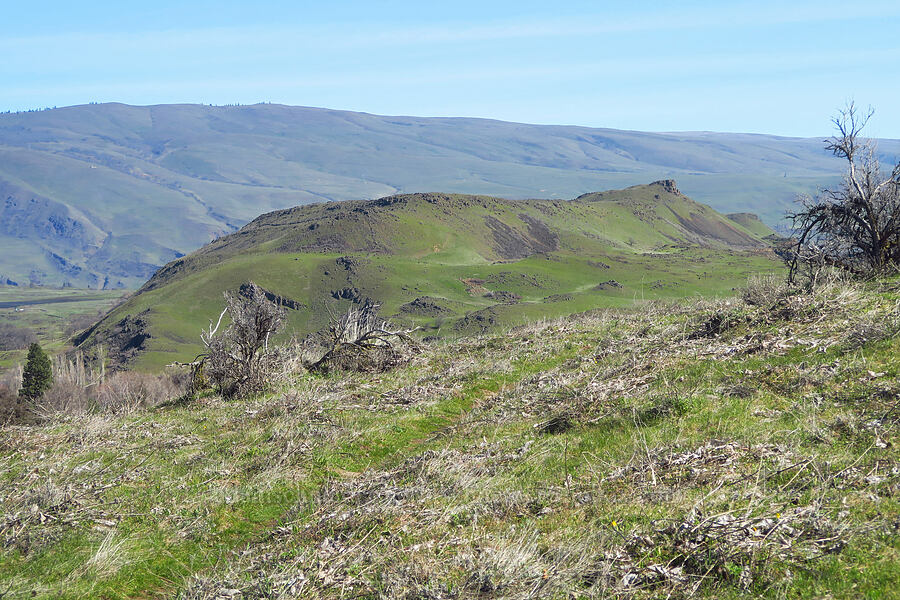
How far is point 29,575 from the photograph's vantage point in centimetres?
704

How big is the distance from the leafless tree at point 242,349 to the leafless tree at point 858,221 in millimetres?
14748

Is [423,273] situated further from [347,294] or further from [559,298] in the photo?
[559,298]

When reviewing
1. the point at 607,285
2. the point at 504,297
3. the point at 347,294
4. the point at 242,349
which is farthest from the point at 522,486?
the point at 347,294

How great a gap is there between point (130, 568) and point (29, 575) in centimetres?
95

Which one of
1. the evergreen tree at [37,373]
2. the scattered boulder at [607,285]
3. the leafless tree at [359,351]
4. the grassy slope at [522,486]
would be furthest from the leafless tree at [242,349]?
the scattered boulder at [607,285]

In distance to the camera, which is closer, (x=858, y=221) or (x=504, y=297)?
(x=858, y=221)

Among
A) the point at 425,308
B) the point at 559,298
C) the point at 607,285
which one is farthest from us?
the point at 607,285

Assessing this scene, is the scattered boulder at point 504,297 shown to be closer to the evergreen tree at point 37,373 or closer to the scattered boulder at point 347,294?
the scattered boulder at point 347,294

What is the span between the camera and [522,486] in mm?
8609

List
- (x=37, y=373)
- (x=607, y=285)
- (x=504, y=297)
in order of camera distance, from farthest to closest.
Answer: (x=607, y=285)
(x=504, y=297)
(x=37, y=373)

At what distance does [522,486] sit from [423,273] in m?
146

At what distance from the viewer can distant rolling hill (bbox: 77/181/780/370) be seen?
132 meters

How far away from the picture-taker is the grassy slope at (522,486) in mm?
6059

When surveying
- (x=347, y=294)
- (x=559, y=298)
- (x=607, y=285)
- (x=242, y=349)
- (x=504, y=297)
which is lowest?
(x=347, y=294)
